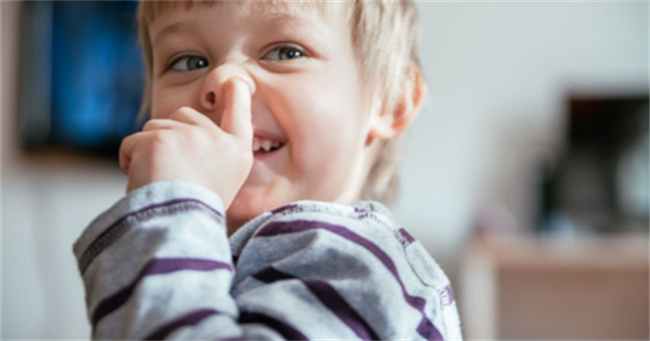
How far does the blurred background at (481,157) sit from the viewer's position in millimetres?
2299

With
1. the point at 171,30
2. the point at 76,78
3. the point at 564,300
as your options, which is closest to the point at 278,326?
the point at 171,30

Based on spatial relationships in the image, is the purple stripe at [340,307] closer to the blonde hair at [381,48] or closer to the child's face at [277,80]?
the child's face at [277,80]

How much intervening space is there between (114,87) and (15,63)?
373 millimetres

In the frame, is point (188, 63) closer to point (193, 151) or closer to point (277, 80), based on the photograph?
point (277, 80)

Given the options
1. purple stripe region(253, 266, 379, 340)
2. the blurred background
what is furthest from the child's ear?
the blurred background

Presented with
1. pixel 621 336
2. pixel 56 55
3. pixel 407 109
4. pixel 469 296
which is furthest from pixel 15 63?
pixel 621 336

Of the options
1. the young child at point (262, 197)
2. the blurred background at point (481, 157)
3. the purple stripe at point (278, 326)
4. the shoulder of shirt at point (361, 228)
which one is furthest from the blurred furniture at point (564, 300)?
the purple stripe at point (278, 326)

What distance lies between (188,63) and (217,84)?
0.33 feet

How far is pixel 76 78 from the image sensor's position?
7.50 ft

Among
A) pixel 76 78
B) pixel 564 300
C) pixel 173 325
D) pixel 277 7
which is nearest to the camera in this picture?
pixel 173 325

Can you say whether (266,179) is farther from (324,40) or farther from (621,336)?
(621,336)

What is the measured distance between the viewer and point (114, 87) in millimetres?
2260

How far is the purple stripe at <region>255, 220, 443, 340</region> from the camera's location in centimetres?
48

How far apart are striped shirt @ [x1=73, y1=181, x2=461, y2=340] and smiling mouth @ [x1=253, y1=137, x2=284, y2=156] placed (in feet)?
0.45
